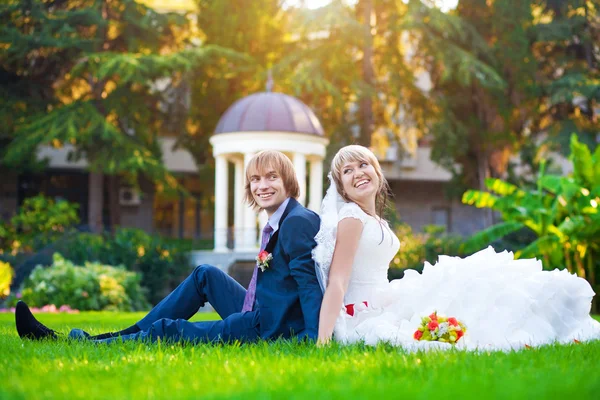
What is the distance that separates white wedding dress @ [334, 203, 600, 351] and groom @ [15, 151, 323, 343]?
11.4 inches

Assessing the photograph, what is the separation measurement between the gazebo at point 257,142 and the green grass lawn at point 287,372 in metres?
13.9

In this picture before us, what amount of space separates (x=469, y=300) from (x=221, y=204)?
596 inches

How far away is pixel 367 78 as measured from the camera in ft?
75.7

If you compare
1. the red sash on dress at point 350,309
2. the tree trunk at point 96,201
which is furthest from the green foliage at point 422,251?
the red sash on dress at point 350,309

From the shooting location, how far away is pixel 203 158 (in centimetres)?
2605

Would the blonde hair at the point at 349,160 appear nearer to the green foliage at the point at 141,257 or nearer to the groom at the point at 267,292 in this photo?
the groom at the point at 267,292

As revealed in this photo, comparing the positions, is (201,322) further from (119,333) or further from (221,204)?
(221,204)

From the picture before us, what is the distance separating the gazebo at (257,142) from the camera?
18.5 m

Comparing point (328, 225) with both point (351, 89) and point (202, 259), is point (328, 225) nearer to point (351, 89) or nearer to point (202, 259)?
point (202, 259)

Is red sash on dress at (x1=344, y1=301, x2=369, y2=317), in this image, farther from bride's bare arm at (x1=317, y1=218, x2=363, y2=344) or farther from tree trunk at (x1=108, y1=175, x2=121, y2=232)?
tree trunk at (x1=108, y1=175, x2=121, y2=232)

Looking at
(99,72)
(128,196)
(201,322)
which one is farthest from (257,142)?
(201,322)

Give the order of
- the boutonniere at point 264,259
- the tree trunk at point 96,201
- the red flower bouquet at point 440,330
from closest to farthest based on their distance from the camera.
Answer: the red flower bouquet at point 440,330 → the boutonniere at point 264,259 → the tree trunk at point 96,201

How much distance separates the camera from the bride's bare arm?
14.8 ft

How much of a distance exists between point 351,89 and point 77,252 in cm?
958
